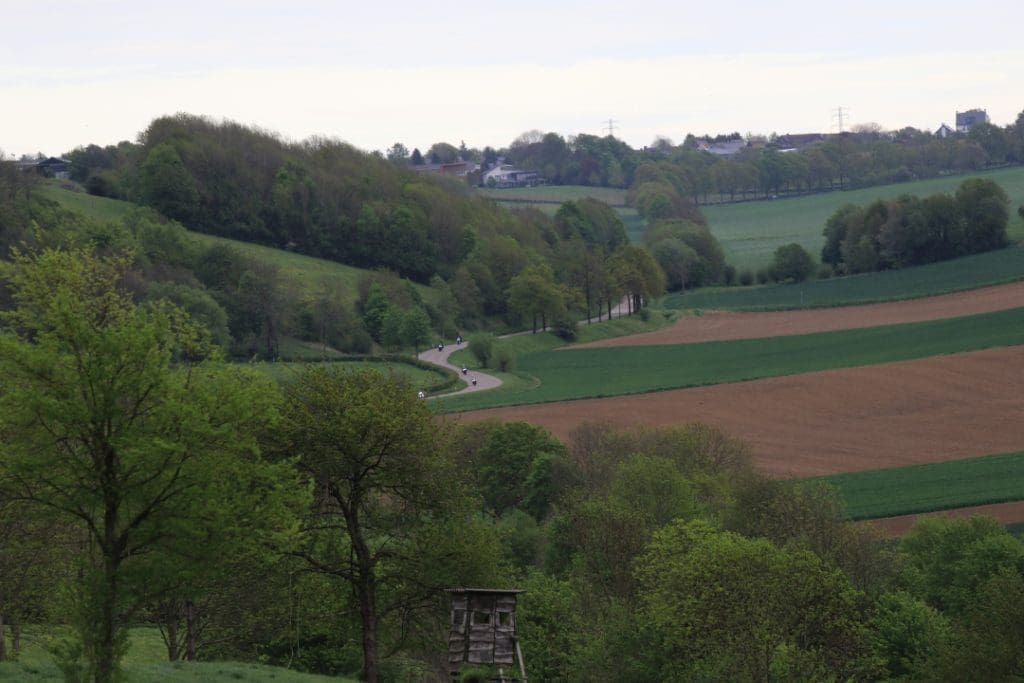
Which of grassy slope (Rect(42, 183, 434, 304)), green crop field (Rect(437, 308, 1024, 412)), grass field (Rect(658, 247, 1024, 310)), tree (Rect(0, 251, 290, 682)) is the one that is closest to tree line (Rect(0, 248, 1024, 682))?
tree (Rect(0, 251, 290, 682))

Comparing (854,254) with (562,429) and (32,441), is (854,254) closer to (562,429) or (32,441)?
(562,429)

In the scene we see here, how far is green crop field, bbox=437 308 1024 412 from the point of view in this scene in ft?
298

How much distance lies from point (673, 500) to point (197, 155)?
4445 inches

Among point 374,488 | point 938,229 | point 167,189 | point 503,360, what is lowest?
point 503,360

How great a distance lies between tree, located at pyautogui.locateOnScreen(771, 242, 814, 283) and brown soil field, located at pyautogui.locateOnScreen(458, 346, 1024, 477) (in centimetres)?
6070

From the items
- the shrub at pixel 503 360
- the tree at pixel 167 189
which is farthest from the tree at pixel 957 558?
the tree at pixel 167 189

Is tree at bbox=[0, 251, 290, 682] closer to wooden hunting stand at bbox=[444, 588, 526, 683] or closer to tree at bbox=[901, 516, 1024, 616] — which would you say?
wooden hunting stand at bbox=[444, 588, 526, 683]

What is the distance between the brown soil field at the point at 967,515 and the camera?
51.5 m

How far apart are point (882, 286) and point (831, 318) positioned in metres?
15.0

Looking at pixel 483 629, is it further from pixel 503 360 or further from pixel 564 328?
pixel 564 328

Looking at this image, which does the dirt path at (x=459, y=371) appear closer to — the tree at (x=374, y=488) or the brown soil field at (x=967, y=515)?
the brown soil field at (x=967, y=515)

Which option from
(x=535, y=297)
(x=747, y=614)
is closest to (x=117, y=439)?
(x=747, y=614)

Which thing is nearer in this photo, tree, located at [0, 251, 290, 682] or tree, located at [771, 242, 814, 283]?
tree, located at [0, 251, 290, 682]

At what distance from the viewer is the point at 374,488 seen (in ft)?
94.1
